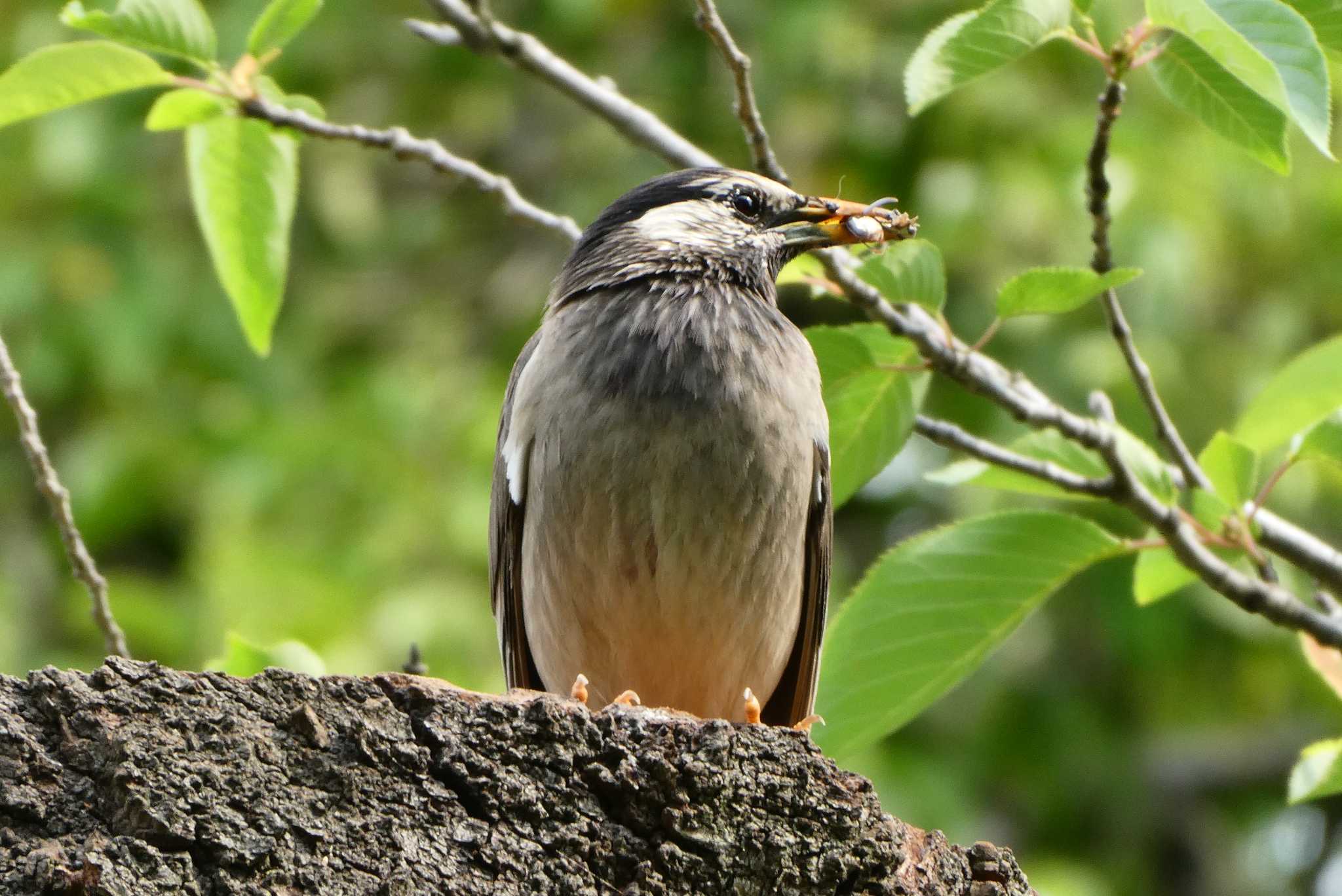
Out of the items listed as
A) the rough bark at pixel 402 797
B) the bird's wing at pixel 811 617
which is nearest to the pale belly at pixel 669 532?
the bird's wing at pixel 811 617

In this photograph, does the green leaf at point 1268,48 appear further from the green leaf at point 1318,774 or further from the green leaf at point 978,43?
the green leaf at point 1318,774

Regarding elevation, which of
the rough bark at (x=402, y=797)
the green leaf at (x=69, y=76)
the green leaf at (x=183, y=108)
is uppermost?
the green leaf at (x=183, y=108)

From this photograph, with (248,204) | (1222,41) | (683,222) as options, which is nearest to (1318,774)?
(1222,41)

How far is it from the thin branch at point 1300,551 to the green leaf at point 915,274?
1156mm

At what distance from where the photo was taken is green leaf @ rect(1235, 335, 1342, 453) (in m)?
4.15

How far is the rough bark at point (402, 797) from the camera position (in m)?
2.56

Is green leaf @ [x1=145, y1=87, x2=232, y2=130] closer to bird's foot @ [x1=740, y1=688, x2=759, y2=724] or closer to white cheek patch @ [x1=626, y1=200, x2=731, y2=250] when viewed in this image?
white cheek patch @ [x1=626, y1=200, x2=731, y2=250]

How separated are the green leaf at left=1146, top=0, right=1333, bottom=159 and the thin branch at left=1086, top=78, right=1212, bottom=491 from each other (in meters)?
0.44

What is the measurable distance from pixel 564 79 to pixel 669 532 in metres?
1.34

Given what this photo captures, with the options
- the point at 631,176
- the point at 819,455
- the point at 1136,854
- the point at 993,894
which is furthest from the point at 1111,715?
the point at 993,894

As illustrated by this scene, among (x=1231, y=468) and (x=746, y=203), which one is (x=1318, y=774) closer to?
(x=1231, y=468)

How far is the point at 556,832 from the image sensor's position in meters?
2.78

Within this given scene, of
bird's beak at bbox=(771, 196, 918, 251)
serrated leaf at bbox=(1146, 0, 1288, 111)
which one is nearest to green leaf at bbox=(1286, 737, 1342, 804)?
serrated leaf at bbox=(1146, 0, 1288, 111)

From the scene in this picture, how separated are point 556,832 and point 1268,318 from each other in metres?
8.21
